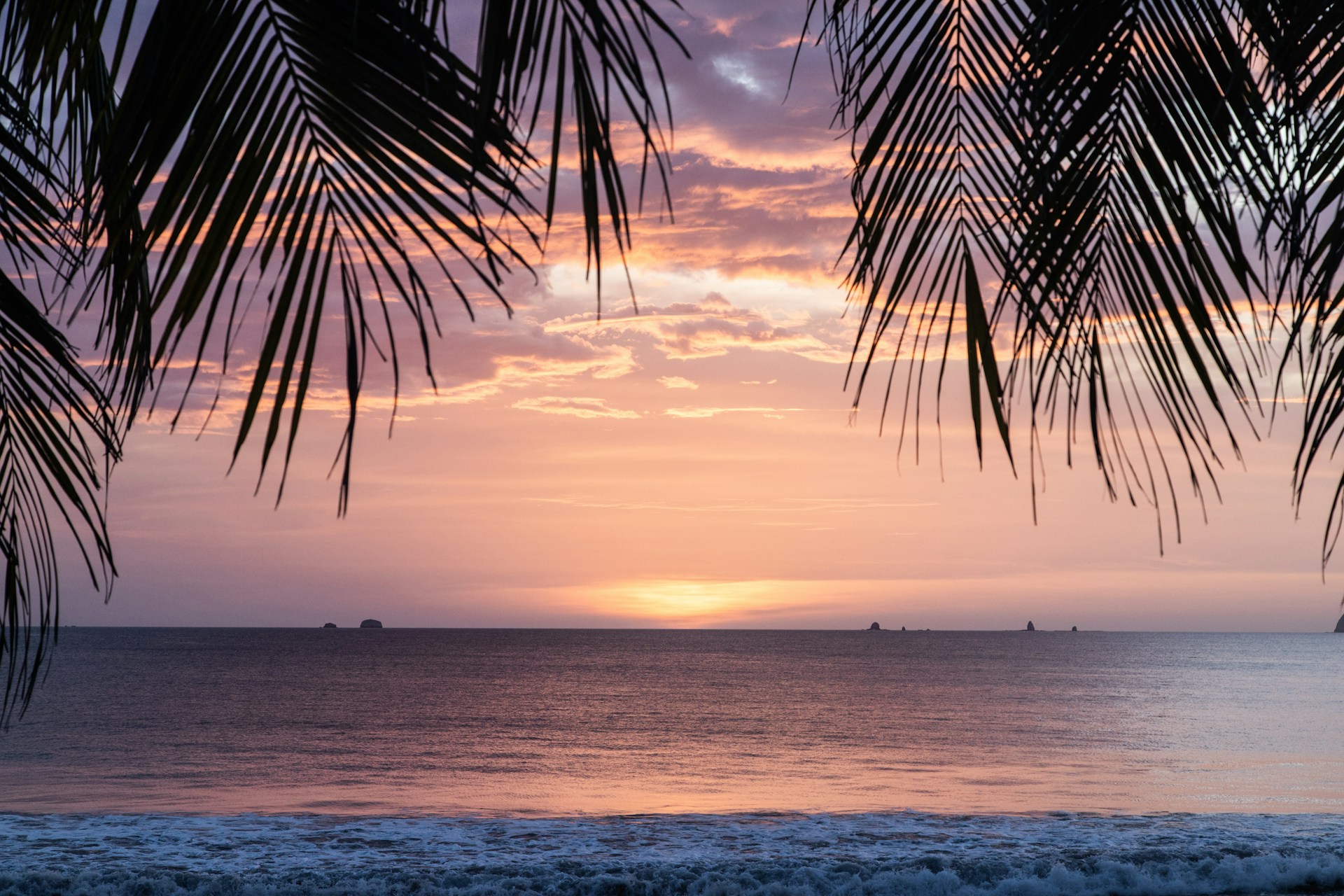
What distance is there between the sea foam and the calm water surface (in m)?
3.22

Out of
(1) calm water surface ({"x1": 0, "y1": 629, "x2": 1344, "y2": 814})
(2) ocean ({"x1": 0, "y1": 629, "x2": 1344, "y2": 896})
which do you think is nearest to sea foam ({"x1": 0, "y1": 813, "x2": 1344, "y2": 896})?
(2) ocean ({"x1": 0, "y1": 629, "x2": 1344, "y2": 896})

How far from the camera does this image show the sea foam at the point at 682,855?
13711 millimetres

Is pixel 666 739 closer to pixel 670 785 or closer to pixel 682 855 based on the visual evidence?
pixel 670 785

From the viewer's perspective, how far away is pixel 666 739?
35938mm

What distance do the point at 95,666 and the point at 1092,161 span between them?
8080 centimetres

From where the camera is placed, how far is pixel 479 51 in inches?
41.2

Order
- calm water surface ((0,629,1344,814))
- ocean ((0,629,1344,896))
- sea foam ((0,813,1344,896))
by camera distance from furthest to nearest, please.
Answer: calm water surface ((0,629,1344,814)) < ocean ((0,629,1344,896)) < sea foam ((0,813,1344,896))

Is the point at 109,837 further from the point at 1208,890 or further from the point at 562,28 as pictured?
the point at 562,28

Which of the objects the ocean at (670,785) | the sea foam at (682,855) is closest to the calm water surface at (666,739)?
the ocean at (670,785)

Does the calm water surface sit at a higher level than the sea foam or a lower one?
lower

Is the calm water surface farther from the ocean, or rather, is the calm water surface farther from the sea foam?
the sea foam

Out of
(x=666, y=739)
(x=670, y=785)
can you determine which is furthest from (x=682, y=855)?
(x=666, y=739)

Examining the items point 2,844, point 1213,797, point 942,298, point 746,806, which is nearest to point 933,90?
point 942,298

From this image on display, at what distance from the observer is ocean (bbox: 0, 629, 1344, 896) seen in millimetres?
14297
